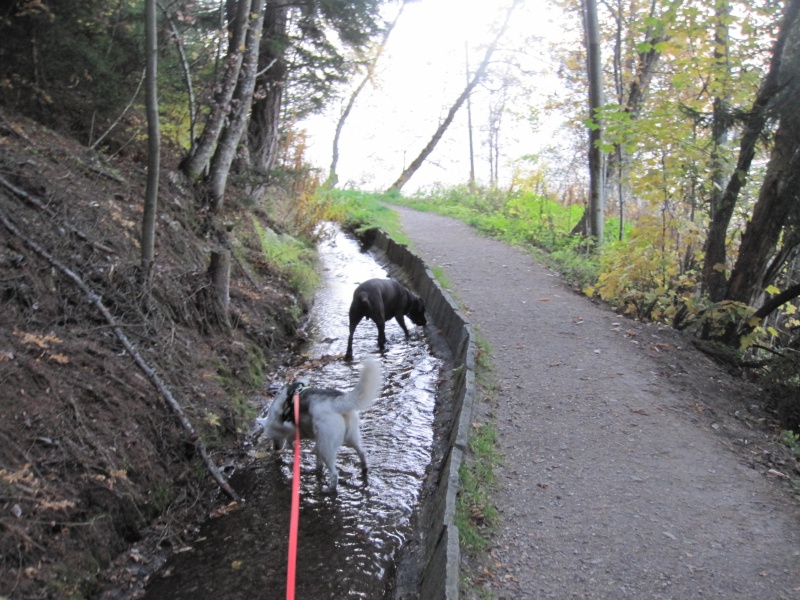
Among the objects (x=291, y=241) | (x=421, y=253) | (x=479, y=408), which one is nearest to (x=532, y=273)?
(x=421, y=253)

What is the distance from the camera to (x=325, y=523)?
503cm

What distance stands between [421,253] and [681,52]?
23.0 ft

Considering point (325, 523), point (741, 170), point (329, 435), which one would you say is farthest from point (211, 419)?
point (741, 170)

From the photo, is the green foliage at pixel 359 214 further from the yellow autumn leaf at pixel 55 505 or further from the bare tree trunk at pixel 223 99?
the yellow autumn leaf at pixel 55 505

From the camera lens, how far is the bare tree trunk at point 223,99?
887 centimetres

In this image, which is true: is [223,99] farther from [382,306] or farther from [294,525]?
[294,525]

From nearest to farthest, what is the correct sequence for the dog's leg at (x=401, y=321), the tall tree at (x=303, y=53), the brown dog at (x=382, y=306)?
the brown dog at (x=382, y=306) < the dog's leg at (x=401, y=321) < the tall tree at (x=303, y=53)

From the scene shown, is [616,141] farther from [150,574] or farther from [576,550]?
[150,574]

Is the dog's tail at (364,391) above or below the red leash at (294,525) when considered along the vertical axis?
above

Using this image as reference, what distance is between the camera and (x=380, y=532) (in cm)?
491

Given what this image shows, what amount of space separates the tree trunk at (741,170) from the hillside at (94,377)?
661 cm

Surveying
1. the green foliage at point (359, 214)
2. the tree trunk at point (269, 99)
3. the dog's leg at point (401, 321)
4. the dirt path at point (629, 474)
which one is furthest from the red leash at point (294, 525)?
the green foliage at point (359, 214)

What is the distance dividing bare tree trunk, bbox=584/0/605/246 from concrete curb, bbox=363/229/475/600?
430 centimetres

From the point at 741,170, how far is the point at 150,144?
306 inches
